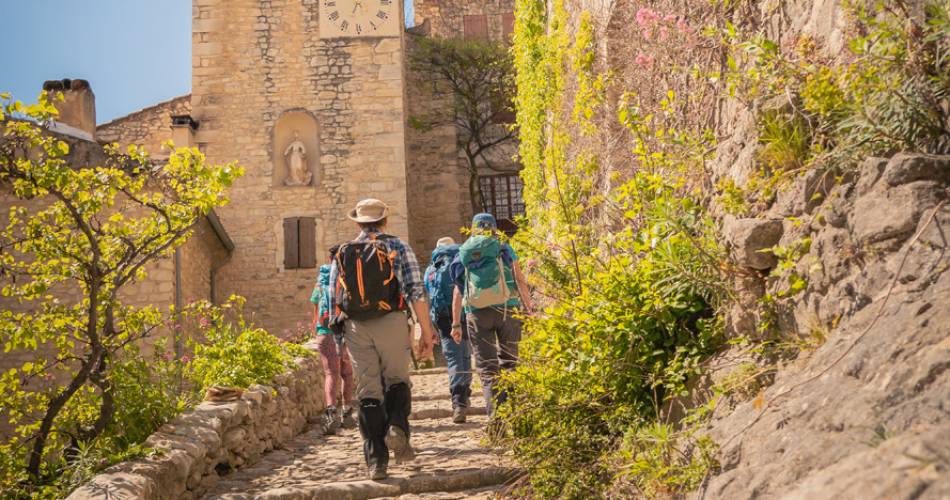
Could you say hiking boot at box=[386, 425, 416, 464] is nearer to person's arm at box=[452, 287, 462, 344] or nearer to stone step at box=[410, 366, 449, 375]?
person's arm at box=[452, 287, 462, 344]

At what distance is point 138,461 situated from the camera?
4656 mm

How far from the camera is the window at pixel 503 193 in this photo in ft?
65.5

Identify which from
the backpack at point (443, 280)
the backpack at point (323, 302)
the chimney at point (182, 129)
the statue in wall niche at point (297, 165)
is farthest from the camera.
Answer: the statue in wall niche at point (297, 165)

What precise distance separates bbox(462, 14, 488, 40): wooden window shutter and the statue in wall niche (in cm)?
571

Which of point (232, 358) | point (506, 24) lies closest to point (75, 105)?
point (506, 24)

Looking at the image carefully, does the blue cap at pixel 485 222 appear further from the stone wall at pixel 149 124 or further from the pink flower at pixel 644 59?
the stone wall at pixel 149 124

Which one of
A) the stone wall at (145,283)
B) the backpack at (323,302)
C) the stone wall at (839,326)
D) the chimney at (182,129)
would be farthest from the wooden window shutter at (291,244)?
the stone wall at (839,326)

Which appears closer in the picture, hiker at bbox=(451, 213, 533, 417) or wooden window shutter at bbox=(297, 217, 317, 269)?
hiker at bbox=(451, 213, 533, 417)

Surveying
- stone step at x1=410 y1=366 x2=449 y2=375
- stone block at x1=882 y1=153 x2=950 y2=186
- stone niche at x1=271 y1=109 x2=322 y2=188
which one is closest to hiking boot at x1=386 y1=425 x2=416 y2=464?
stone block at x1=882 y1=153 x2=950 y2=186

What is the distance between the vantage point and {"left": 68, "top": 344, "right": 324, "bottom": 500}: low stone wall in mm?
4312

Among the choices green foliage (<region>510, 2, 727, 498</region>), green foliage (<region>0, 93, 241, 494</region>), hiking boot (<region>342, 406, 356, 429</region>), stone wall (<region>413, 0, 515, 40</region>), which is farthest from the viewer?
stone wall (<region>413, 0, 515, 40</region>)

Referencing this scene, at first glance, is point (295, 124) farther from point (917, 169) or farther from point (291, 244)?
point (917, 169)

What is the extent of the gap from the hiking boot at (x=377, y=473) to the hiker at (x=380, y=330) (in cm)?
1

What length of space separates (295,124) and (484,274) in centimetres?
1102
